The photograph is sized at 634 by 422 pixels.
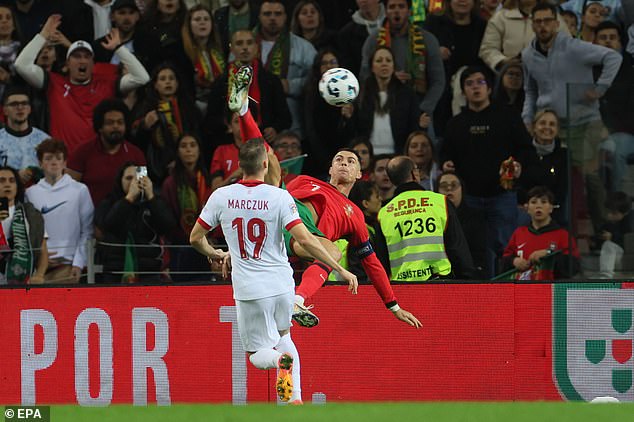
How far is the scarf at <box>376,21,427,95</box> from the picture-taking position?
15641mm

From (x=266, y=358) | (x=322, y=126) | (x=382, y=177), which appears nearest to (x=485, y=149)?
(x=382, y=177)

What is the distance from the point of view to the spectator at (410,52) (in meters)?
15.6

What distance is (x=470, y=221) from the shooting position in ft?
45.9

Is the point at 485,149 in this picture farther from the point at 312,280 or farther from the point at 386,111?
the point at 312,280

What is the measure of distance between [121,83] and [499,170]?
4398mm

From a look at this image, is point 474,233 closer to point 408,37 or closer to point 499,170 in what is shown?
point 499,170

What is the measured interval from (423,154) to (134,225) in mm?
3076

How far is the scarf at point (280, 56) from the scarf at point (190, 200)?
5.38 feet

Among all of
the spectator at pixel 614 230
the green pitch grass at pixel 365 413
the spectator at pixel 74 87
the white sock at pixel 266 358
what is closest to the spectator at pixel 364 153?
the spectator at pixel 614 230

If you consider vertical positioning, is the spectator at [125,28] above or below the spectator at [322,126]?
above

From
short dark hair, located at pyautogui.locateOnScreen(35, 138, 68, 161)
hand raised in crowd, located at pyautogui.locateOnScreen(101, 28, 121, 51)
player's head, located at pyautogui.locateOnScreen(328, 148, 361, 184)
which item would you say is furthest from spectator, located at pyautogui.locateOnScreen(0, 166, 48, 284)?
player's head, located at pyautogui.locateOnScreen(328, 148, 361, 184)

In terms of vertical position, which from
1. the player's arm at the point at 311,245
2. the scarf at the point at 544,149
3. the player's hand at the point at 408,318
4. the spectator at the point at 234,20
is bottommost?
the player's hand at the point at 408,318

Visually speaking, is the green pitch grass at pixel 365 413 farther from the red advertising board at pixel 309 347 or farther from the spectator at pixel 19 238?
the spectator at pixel 19 238

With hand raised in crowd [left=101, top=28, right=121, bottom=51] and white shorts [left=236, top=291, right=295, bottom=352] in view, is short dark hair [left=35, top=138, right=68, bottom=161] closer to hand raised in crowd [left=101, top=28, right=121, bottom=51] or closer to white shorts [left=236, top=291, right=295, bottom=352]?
hand raised in crowd [left=101, top=28, right=121, bottom=51]
